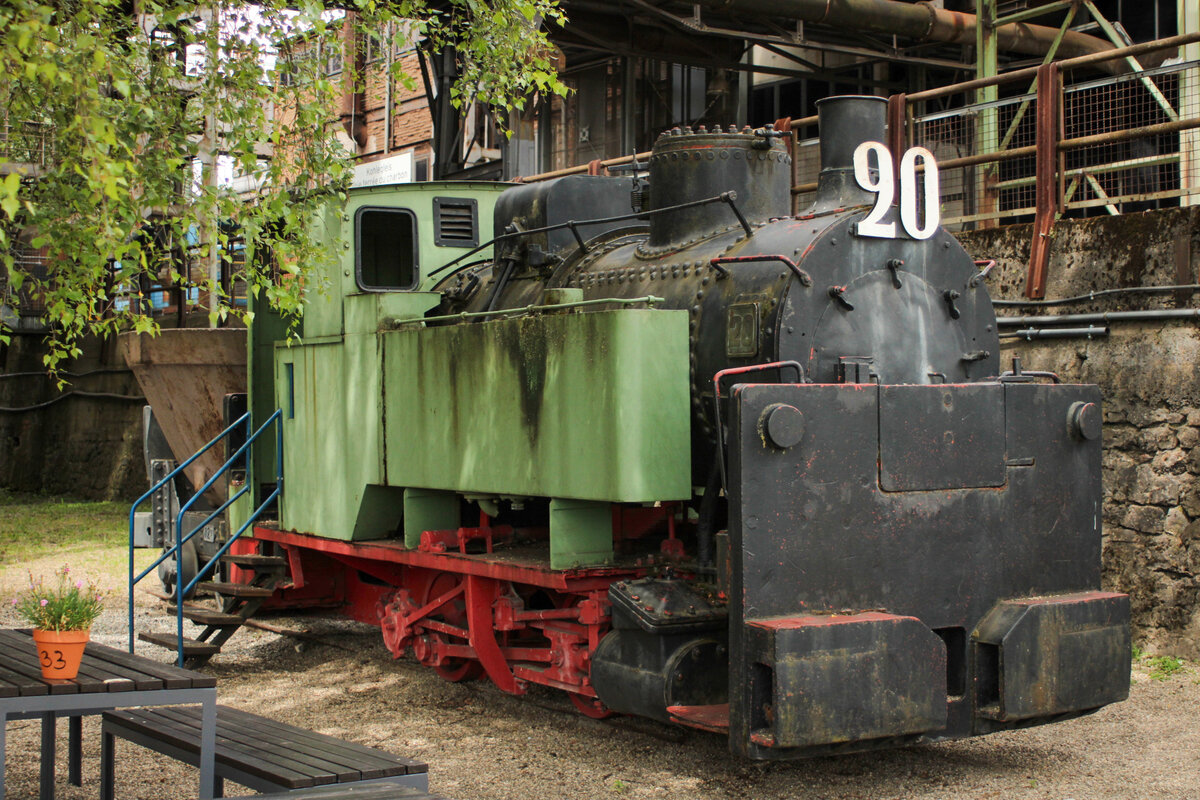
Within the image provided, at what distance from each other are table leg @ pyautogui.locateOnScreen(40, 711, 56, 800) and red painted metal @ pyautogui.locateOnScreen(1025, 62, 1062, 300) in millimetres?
5988

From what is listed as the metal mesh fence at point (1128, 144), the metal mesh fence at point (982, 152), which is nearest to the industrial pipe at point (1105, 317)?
the metal mesh fence at point (982, 152)

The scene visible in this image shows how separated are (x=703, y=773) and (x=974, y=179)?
756 centimetres

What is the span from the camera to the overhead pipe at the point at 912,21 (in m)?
13.6

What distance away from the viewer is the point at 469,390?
20.8 feet

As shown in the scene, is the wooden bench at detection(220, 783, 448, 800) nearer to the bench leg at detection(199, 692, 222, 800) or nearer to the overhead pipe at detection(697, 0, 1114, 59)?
the bench leg at detection(199, 692, 222, 800)

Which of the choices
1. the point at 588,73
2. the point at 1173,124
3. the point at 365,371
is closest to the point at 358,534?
the point at 365,371

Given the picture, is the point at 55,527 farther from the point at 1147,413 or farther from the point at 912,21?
the point at 1147,413

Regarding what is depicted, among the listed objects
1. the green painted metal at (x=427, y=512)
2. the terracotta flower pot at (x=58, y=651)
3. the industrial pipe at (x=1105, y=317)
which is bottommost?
the terracotta flower pot at (x=58, y=651)

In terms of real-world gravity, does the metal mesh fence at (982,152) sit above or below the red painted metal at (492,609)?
above

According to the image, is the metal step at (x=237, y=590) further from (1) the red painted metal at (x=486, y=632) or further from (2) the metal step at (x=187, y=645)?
(1) the red painted metal at (x=486, y=632)

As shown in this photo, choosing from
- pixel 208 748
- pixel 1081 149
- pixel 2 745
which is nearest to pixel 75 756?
pixel 2 745

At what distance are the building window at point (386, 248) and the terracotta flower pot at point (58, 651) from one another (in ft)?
11.7

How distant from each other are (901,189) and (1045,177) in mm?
3145

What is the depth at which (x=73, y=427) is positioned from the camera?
67.4 ft
